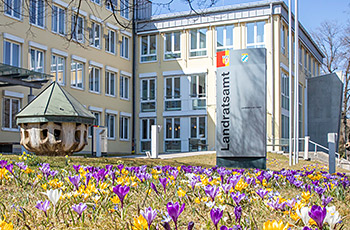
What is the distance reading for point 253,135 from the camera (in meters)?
14.9

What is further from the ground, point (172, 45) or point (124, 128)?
point (172, 45)

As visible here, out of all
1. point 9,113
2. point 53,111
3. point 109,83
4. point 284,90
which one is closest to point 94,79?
point 109,83

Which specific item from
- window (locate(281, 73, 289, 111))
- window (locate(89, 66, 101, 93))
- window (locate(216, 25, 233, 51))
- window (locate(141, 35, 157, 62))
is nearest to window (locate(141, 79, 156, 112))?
window (locate(141, 35, 157, 62))

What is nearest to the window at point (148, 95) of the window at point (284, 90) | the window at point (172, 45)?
the window at point (172, 45)

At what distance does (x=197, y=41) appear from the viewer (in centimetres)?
3575

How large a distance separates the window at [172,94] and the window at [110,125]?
12.8ft

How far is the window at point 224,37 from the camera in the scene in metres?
34.6

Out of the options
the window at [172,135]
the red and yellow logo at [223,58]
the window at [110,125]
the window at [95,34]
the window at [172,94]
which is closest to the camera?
the red and yellow logo at [223,58]

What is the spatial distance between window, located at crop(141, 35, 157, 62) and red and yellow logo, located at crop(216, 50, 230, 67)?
21.9 meters

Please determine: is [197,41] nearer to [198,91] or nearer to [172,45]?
[172,45]

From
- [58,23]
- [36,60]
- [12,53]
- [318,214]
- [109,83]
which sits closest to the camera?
[318,214]

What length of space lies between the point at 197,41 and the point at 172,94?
13.6ft

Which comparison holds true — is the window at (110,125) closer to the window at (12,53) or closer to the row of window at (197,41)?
the row of window at (197,41)

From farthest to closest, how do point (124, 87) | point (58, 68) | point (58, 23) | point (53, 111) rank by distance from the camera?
point (124, 87)
point (58, 23)
point (58, 68)
point (53, 111)
